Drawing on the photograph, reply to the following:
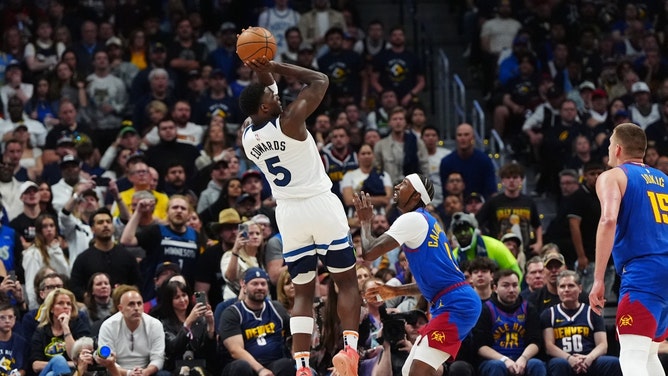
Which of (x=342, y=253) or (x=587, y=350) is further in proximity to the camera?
(x=587, y=350)

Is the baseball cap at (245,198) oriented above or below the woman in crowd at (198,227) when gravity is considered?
above

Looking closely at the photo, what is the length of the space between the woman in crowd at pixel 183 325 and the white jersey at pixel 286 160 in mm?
3186

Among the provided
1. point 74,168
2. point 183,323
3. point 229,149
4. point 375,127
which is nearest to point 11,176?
point 74,168

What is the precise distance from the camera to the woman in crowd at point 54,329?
13391 millimetres

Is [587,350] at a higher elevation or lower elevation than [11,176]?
lower

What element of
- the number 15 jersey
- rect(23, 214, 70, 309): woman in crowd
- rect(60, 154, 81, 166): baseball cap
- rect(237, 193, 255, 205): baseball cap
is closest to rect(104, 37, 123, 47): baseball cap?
rect(60, 154, 81, 166): baseball cap

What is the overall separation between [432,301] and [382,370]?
230cm

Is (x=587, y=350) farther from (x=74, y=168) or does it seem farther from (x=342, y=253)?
(x=74, y=168)

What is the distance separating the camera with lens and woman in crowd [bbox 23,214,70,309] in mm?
4428

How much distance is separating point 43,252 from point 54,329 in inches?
60.1

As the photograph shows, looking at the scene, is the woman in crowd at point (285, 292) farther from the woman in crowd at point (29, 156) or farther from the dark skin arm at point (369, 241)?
the woman in crowd at point (29, 156)


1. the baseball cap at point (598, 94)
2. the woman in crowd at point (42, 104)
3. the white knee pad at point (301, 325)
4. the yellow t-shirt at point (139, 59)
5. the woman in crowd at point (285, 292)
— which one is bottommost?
the woman in crowd at point (285, 292)

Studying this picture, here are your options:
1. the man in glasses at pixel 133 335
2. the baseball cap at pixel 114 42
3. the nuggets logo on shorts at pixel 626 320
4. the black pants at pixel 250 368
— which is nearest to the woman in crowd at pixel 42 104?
the baseball cap at pixel 114 42

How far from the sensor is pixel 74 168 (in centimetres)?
1656
